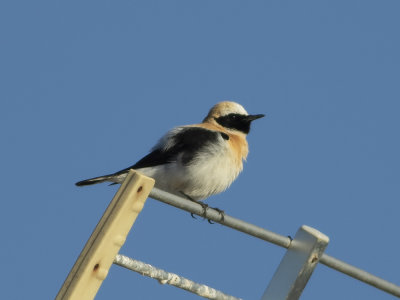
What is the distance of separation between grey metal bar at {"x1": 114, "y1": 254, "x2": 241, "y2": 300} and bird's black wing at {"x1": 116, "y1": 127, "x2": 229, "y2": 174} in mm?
5044

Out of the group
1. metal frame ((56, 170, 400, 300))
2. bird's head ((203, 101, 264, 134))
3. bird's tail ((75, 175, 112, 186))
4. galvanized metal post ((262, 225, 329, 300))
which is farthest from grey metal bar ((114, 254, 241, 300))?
bird's head ((203, 101, 264, 134))

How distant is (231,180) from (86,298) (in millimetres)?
5595

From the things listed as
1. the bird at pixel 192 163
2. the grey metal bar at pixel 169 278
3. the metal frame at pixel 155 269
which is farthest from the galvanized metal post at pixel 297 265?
the bird at pixel 192 163

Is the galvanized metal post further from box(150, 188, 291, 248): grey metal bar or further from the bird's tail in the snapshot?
the bird's tail

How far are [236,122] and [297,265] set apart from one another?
630 cm

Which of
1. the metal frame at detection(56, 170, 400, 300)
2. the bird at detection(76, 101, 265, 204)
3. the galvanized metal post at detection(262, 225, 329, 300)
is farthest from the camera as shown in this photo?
the bird at detection(76, 101, 265, 204)

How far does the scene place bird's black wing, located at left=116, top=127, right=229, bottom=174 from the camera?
845 cm

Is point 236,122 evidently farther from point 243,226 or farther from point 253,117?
point 243,226

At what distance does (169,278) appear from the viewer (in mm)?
3215

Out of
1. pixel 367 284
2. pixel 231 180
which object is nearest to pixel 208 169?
pixel 231 180

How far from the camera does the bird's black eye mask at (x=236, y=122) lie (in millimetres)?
9859

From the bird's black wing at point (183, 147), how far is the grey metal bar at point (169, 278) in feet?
16.5

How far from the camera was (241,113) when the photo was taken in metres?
9.97

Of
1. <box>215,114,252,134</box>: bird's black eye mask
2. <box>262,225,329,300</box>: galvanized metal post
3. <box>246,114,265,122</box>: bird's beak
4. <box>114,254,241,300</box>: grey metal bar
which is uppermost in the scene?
<box>246,114,265,122</box>: bird's beak
